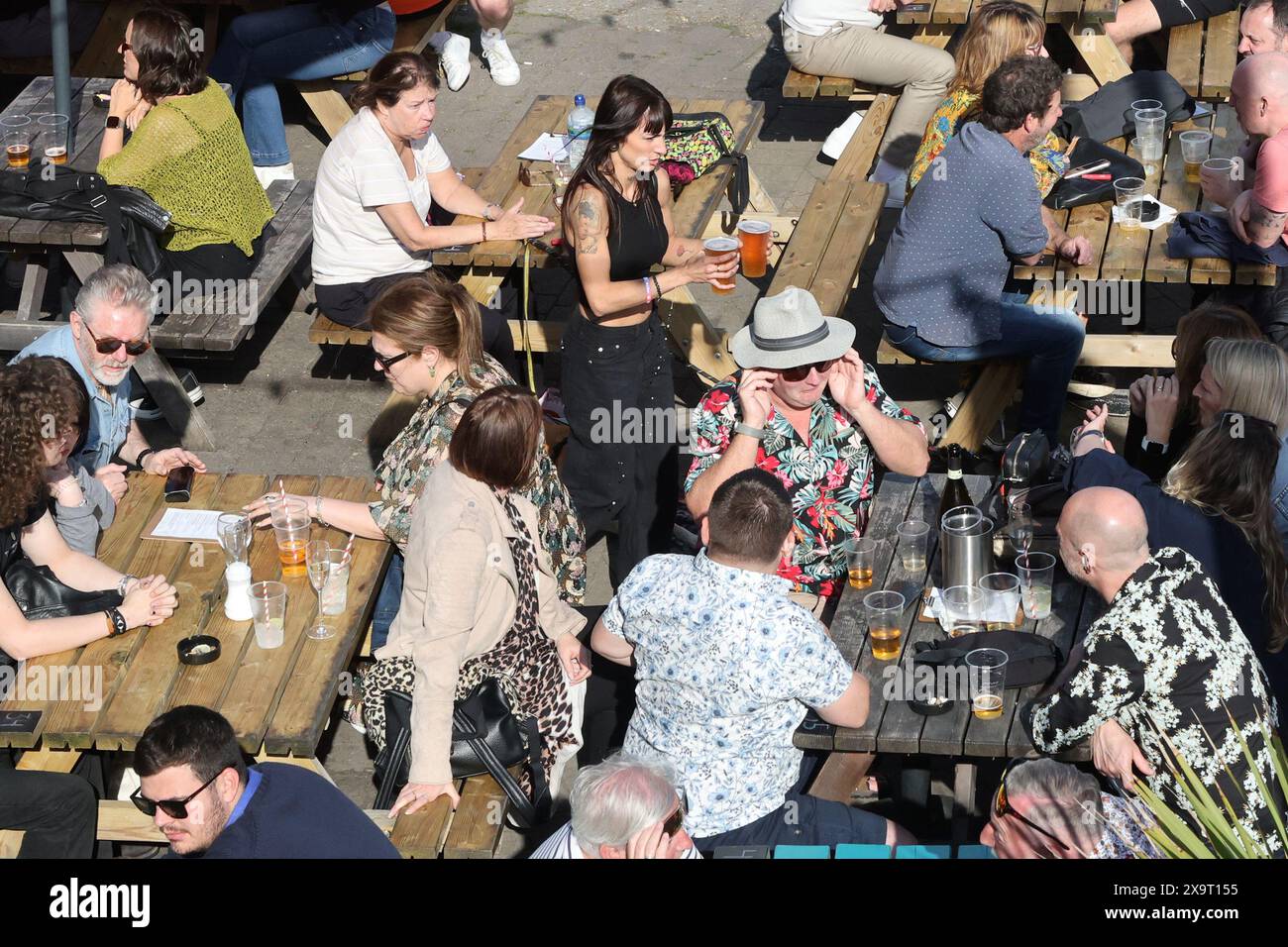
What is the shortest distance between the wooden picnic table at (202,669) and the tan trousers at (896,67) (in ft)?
15.1

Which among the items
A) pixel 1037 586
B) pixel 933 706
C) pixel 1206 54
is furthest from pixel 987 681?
pixel 1206 54

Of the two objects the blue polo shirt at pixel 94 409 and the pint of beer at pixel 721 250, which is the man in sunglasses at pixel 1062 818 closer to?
the pint of beer at pixel 721 250

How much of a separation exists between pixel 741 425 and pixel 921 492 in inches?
28.9

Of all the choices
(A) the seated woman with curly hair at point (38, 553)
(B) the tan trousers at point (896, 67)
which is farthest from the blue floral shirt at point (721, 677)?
(B) the tan trousers at point (896, 67)

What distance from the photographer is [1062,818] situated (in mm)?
3871

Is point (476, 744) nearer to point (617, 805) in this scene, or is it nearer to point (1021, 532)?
point (617, 805)

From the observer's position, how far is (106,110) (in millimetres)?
8234

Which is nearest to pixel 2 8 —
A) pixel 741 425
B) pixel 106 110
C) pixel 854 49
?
pixel 106 110

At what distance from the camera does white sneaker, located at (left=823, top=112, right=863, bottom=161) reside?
30.0ft

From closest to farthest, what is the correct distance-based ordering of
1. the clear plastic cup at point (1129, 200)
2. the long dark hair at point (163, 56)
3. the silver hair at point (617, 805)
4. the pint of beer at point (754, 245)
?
the silver hair at point (617, 805), the pint of beer at point (754, 245), the clear plastic cup at point (1129, 200), the long dark hair at point (163, 56)

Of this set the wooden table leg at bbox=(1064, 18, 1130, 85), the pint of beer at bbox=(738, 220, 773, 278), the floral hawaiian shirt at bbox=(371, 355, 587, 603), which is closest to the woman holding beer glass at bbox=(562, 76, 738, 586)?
the pint of beer at bbox=(738, 220, 773, 278)

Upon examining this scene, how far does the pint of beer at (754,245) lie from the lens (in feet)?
21.5

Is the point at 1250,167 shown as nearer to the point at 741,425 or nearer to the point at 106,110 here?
the point at 741,425

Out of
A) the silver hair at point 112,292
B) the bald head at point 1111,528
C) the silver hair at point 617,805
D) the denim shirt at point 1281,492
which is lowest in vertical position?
the denim shirt at point 1281,492
